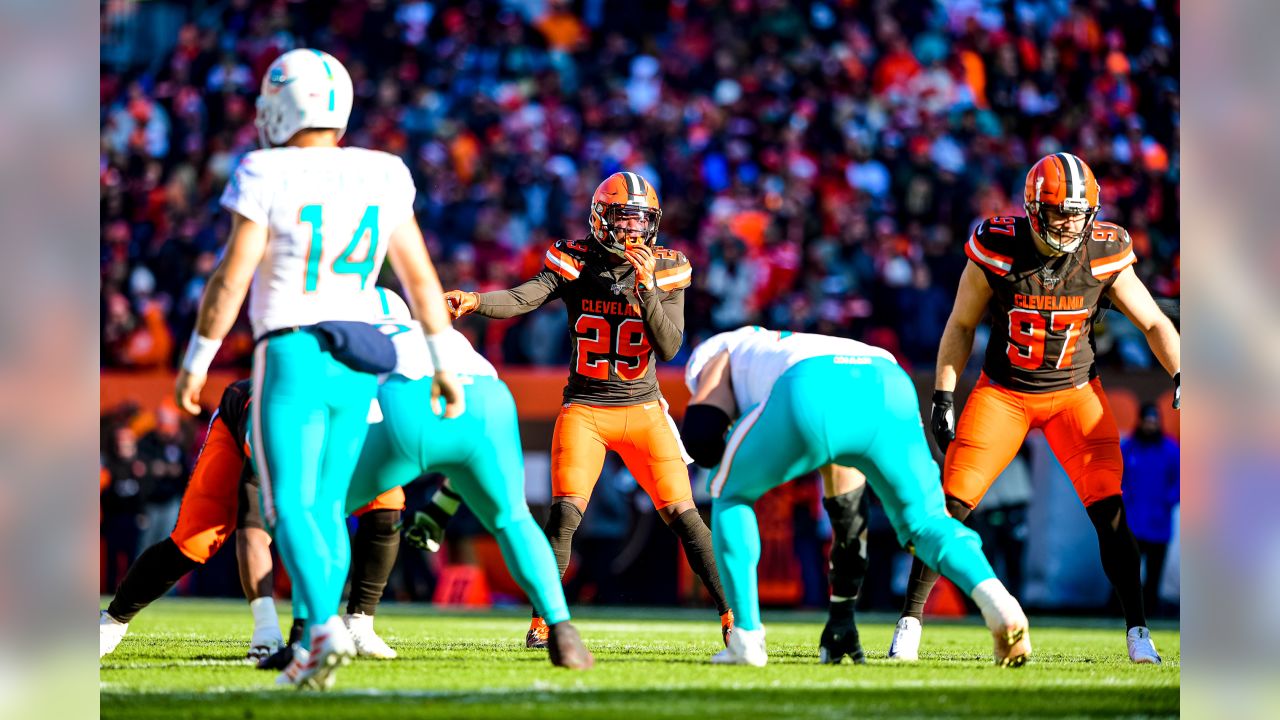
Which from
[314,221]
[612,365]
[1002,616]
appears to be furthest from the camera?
[612,365]

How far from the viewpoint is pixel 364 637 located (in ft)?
20.0

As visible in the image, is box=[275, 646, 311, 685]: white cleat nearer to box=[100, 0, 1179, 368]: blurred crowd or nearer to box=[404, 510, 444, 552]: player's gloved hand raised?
box=[404, 510, 444, 552]: player's gloved hand raised

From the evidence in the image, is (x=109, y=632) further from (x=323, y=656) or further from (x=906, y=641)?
(x=906, y=641)

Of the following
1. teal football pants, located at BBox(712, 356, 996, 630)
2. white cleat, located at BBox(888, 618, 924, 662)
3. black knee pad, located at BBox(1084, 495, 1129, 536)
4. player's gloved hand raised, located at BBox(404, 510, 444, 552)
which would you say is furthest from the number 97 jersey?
black knee pad, located at BBox(1084, 495, 1129, 536)

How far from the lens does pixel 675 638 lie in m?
7.82

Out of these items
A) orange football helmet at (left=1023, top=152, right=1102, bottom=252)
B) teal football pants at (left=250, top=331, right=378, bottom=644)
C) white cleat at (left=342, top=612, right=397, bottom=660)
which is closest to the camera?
teal football pants at (left=250, top=331, right=378, bottom=644)

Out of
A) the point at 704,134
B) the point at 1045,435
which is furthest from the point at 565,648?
the point at 704,134

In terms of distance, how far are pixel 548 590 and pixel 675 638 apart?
115 inches

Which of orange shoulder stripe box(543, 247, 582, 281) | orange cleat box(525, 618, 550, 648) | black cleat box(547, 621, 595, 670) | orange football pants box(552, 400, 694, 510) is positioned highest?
orange shoulder stripe box(543, 247, 582, 281)

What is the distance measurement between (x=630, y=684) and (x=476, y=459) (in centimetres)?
85

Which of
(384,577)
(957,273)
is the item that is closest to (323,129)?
(384,577)

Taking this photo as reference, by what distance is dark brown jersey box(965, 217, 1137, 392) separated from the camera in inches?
258

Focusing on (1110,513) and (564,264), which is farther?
(564,264)

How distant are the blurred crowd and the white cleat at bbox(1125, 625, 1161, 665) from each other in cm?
571
